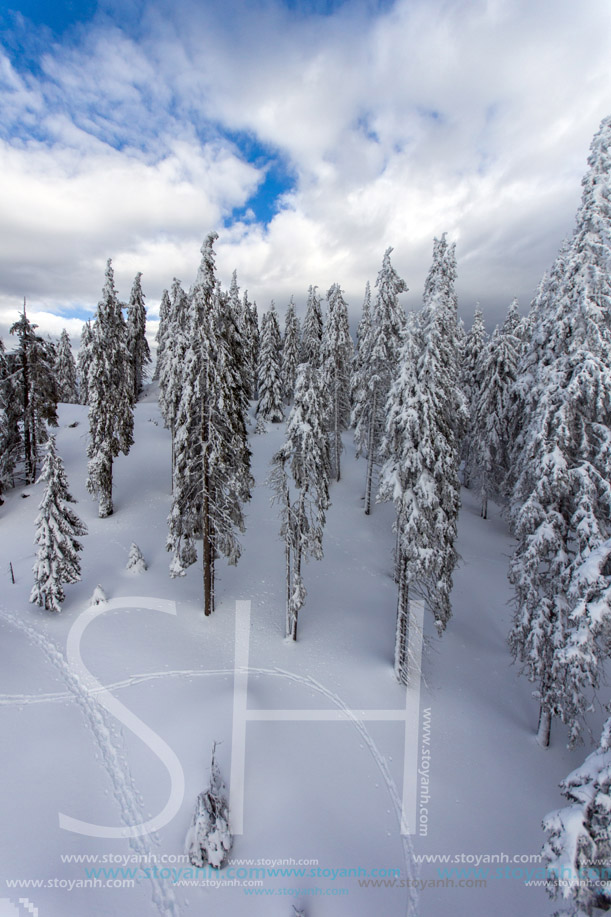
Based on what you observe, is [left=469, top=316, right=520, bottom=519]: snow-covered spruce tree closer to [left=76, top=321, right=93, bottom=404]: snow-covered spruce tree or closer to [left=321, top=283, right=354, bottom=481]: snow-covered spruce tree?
[left=321, top=283, right=354, bottom=481]: snow-covered spruce tree

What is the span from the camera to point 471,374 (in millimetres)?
37031

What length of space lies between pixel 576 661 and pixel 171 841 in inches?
409

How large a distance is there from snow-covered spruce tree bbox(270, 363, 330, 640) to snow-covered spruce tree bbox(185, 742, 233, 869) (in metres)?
7.70

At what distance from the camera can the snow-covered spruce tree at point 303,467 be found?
53.0ft

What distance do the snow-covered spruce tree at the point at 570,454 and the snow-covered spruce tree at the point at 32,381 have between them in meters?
30.7

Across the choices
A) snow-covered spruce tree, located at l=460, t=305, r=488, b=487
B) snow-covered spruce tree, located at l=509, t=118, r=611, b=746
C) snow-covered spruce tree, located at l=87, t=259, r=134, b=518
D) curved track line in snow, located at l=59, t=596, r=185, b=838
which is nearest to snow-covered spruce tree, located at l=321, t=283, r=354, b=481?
snow-covered spruce tree, located at l=460, t=305, r=488, b=487

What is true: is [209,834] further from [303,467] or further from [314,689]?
[303,467]

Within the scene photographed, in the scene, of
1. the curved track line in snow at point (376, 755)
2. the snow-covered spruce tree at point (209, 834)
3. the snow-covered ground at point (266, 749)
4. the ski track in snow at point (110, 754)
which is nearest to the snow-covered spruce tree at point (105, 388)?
the snow-covered ground at point (266, 749)

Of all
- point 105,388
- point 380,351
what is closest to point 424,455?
point 380,351

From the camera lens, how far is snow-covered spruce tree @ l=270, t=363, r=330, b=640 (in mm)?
16141

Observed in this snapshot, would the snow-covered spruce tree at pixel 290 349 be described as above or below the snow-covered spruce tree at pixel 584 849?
above

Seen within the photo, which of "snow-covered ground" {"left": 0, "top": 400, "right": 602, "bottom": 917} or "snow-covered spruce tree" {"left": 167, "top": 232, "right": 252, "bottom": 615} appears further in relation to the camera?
"snow-covered spruce tree" {"left": 167, "top": 232, "right": 252, "bottom": 615}

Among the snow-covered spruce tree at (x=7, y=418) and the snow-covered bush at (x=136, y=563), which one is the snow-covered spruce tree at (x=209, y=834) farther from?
the snow-covered spruce tree at (x=7, y=418)

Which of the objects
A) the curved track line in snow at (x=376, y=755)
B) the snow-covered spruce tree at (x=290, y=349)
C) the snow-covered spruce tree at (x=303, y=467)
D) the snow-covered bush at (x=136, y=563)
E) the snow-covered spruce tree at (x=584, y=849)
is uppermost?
the snow-covered spruce tree at (x=290, y=349)
